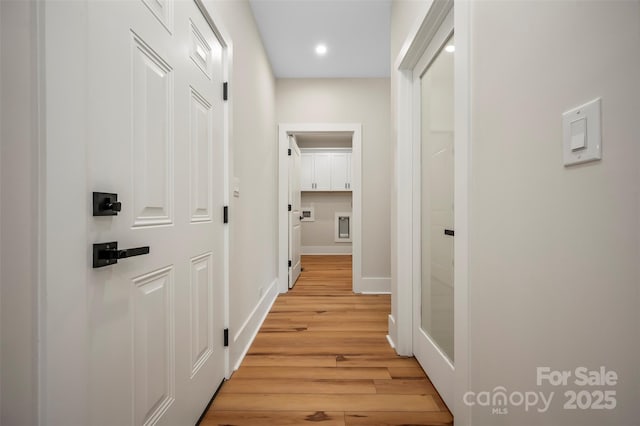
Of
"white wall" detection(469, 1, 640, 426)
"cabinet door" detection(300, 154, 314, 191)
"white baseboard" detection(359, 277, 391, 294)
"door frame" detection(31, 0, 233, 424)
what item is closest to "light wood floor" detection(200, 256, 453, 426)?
"white wall" detection(469, 1, 640, 426)

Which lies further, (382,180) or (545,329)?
(382,180)

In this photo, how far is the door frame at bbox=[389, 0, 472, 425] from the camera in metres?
1.04

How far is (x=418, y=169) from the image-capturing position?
6.08ft

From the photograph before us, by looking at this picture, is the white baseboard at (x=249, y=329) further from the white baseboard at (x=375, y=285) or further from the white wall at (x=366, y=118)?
the white wall at (x=366, y=118)

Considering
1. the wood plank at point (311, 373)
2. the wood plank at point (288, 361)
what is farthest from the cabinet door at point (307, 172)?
the wood plank at point (311, 373)

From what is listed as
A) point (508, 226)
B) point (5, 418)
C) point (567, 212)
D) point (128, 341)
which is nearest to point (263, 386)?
point (128, 341)

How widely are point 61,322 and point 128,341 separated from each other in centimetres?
27

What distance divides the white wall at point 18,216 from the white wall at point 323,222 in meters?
6.06

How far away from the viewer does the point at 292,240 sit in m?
3.64

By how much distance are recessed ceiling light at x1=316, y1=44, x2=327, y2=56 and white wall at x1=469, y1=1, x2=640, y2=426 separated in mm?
2228

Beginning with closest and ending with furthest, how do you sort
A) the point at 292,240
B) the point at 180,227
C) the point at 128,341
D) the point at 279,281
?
the point at 128,341 < the point at 180,227 < the point at 279,281 < the point at 292,240

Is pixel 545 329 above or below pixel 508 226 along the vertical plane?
below

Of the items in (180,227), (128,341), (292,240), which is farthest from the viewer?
(292,240)

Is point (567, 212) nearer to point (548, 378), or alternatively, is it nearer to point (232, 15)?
point (548, 378)
